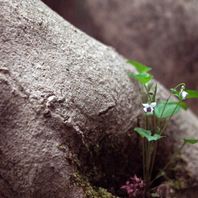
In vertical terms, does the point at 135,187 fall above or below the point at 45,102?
below

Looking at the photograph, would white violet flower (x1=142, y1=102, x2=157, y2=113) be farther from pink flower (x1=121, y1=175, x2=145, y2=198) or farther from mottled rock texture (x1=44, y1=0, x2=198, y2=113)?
mottled rock texture (x1=44, y1=0, x2=198, y2=113)

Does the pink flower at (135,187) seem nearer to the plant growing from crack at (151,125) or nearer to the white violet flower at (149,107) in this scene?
the plant growing from crack at (151,125)

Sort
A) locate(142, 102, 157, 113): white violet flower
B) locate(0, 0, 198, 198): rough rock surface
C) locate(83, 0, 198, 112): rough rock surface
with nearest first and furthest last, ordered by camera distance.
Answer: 1. locate(0, 0, 198, 198): rough rock surface
2. locate(142, 102, 157, 113): white violet flower
3. locate(83, 0, 198, 112): rough rock surface

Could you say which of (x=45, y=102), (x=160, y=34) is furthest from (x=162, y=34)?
(x=45, y=102)

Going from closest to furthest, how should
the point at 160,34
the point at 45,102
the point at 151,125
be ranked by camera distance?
the point at 45,102 < the point at 151,125 < the point at 160,34

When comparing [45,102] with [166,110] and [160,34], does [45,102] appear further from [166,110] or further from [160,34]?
[160,34]

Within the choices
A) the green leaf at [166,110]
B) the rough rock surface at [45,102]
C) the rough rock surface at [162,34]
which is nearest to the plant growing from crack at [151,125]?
the green leaf at [166,110]

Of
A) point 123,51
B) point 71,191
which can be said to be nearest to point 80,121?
point 71,191

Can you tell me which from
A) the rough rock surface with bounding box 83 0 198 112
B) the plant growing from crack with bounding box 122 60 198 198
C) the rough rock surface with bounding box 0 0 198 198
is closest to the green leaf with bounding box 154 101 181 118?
the plant growing from crack with bounding box 122 60 198 198

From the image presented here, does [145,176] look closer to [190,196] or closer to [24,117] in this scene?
[190,196]
